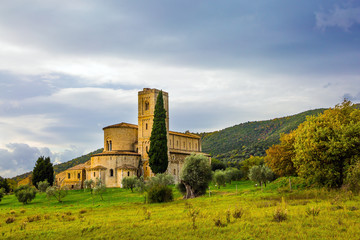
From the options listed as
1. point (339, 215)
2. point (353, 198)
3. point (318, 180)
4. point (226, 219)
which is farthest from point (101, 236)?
point (318, 180)

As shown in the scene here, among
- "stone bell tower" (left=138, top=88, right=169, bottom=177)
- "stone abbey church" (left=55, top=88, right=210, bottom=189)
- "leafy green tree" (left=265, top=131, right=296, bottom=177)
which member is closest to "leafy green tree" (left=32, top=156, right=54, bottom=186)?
"stone abbey church" (left=55, top=88, right=210, bottom=189)

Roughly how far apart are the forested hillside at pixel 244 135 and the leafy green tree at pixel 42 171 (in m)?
55.3

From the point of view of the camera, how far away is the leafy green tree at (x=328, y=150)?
81.5 ft

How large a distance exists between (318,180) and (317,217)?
445 inches

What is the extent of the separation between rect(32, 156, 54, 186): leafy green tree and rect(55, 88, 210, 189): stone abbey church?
265 cm

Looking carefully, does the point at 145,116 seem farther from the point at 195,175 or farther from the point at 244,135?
the point at 244,135

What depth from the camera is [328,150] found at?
985 inches

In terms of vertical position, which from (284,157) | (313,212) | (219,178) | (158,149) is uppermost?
(158,149)

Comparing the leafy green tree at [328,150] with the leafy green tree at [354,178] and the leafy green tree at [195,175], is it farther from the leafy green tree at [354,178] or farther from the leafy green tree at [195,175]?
the leafy green tree at [195,175]

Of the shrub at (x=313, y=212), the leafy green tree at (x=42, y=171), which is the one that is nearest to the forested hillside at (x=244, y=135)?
the leafy green tree at (x=42, y=171)

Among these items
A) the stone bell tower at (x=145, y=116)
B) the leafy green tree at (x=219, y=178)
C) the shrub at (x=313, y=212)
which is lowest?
the shrub at (x=313, y=212)

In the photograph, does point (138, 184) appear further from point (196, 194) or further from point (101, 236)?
point (101, 236)

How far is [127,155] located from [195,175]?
27187 mm

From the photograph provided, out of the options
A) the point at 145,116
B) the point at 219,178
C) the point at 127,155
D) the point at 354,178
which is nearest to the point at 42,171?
the point at 127,155
